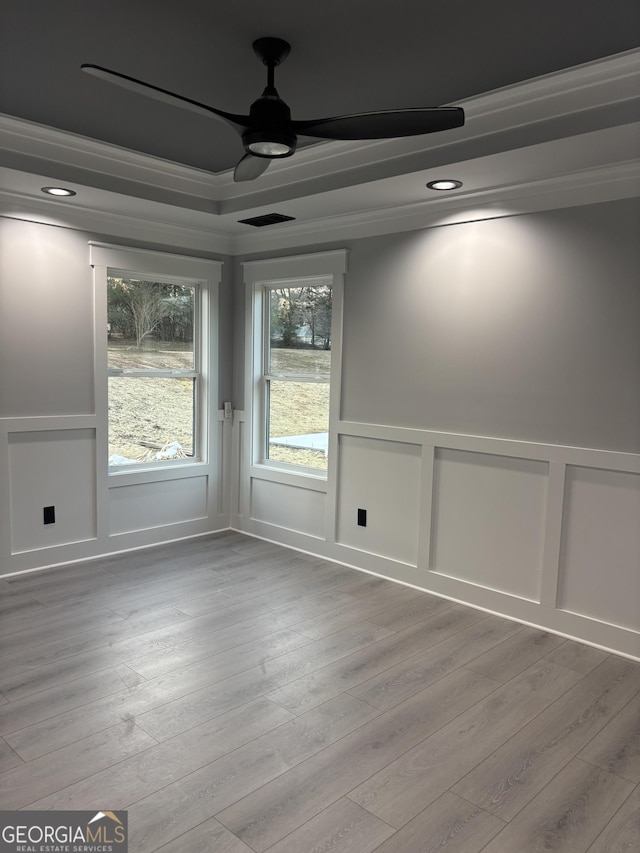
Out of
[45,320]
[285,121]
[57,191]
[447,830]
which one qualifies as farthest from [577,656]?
[57,191]

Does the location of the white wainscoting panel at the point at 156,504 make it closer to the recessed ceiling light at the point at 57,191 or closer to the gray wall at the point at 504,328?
the gray wall at the point at 504,328

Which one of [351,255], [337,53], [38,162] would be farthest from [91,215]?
[337,53]

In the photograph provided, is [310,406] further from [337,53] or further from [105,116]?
[337,53]

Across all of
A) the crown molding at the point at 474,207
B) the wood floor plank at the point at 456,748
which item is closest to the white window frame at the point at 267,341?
the crown molding at the point at 474,207

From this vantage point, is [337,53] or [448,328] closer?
[337,53]

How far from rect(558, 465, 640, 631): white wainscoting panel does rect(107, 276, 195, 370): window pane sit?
2.96 m

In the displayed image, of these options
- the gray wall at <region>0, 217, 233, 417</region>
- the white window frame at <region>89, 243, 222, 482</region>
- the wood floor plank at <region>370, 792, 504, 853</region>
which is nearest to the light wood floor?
the wood floor plank at <region>370, 792, 504, 853</region>

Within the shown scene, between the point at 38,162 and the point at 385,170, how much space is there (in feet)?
6.01

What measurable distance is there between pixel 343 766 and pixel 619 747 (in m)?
1.06

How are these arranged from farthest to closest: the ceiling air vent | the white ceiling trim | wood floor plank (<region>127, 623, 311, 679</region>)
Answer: the ceiling air vent
wood floor plank (<region>127, 623, 311, 679</region>)
the white ceiling trim

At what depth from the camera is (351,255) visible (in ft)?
13.4

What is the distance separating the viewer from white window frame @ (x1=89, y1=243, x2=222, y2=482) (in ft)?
13.5

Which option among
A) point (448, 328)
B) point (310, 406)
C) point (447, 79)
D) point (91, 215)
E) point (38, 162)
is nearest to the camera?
point (447, 79)

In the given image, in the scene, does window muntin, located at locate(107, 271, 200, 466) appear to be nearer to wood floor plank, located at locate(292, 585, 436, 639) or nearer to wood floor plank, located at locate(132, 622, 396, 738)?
wood floor plank, located at locate(292, 585, 436, 639)
